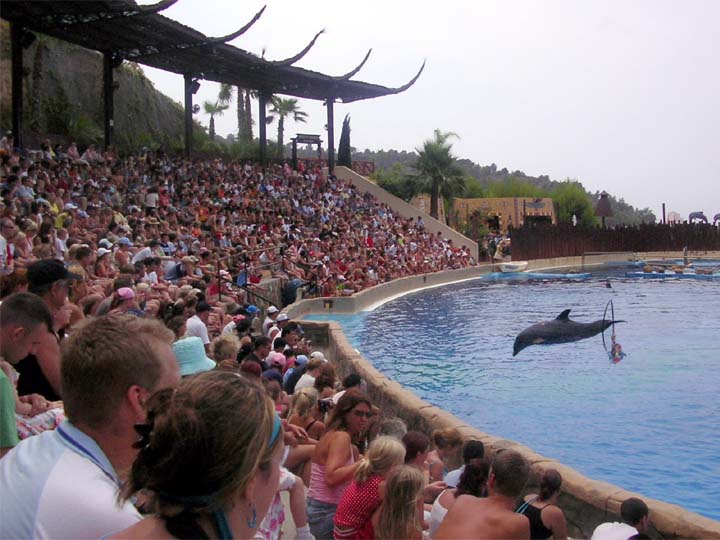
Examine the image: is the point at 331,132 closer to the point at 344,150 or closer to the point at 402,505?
the point at 344,150

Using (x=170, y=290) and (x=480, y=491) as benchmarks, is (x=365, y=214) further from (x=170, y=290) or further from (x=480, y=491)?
(x=480, y=491)

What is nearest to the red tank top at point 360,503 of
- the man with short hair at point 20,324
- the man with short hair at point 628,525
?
the man with short hair at point 628,525

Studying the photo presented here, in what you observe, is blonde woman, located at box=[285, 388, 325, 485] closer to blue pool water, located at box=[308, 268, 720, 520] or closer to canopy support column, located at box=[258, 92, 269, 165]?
blue pool water, located at box=[308, 268, 720, 520]

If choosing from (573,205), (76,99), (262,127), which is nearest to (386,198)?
(262,127)

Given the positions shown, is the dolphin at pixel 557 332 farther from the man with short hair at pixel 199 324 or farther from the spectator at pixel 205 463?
the spectator at pixel 205 463

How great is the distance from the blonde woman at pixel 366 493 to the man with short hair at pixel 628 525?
3.87 feet

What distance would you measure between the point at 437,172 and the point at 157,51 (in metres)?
21.3

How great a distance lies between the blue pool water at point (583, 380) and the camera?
7867 mm

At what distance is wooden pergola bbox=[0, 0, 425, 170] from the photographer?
57.1 ft

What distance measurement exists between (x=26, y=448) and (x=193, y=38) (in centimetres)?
2090

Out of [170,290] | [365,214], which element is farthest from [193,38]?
[170,290]

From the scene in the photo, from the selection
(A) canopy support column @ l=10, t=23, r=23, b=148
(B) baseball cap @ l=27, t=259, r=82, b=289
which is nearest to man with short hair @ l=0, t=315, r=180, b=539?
(B) baseball cap @ l=27, t=259, r=82, b=289

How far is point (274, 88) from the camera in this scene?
96.6 ft

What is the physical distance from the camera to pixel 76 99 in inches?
1059
